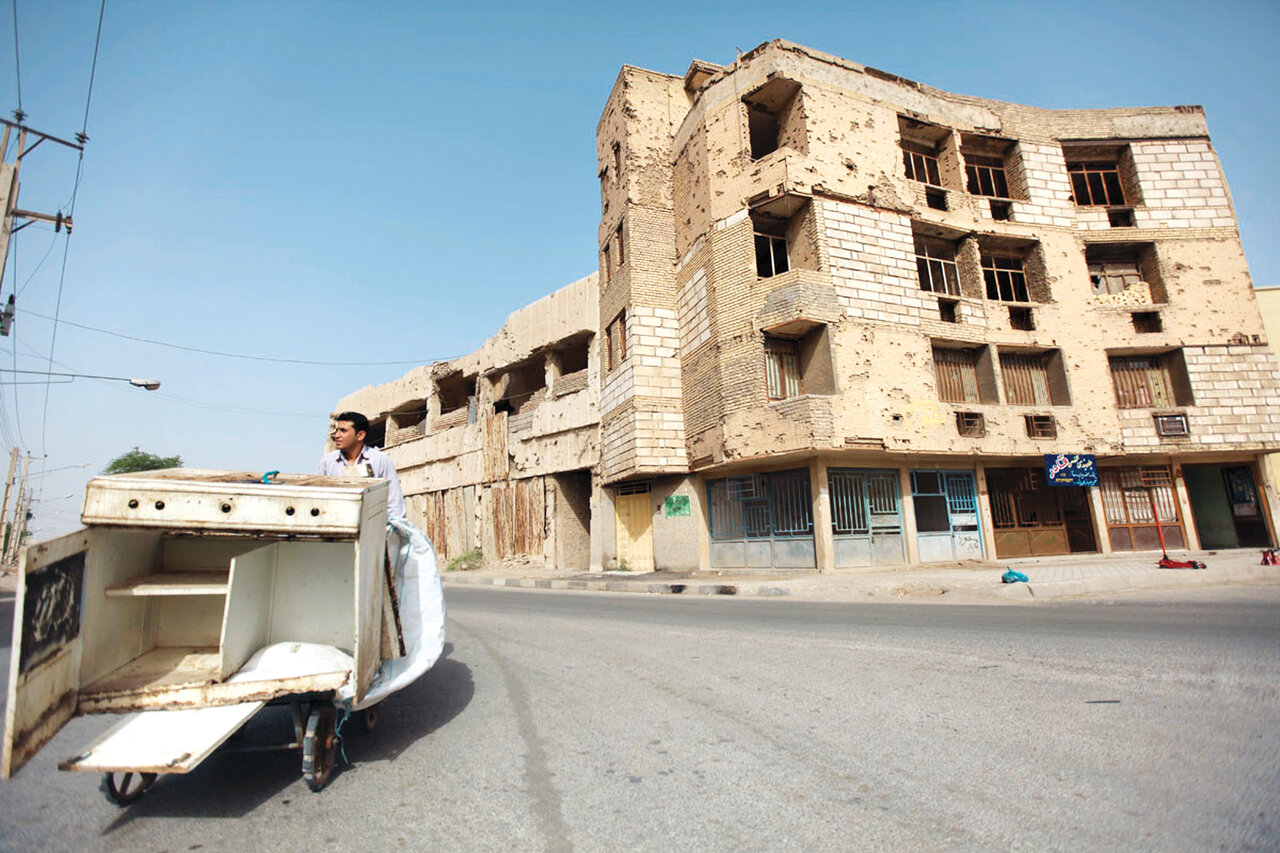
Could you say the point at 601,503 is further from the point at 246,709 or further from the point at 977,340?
the point at 246,709

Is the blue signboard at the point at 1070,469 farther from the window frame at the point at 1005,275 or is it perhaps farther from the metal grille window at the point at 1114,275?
the metal grille window at the point at 1114,275

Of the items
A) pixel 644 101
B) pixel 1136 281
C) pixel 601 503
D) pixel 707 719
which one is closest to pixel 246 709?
pixel 707 719

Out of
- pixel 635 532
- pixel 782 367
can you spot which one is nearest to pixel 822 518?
pixel 782 367

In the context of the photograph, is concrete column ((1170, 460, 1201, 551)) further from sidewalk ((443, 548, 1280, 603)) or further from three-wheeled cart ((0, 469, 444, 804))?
three-wheeled cart ((0, 469, 444, 804))

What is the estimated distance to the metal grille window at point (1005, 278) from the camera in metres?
17.7

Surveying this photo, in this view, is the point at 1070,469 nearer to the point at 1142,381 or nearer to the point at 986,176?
the point at 1142,381

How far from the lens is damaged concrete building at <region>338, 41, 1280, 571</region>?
Result: 14688 mm

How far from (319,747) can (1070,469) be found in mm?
18595

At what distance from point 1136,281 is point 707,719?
870 inches

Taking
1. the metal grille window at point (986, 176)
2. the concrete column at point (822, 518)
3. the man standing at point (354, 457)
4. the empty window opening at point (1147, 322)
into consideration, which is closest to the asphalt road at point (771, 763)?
the man standing at point (354, 457)

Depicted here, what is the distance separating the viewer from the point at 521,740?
10.6 ft

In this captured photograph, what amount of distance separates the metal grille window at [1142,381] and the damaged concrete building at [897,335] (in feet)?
0.22

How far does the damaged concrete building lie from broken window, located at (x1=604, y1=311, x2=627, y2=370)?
101mm

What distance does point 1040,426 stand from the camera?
16.1 metres
